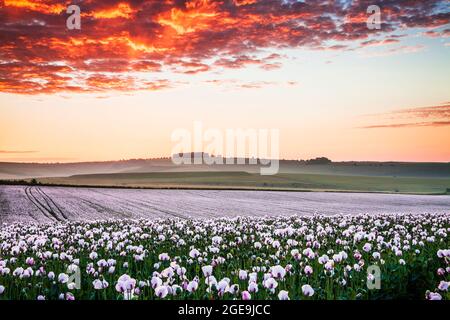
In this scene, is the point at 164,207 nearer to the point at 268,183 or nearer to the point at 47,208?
the point at 47,208

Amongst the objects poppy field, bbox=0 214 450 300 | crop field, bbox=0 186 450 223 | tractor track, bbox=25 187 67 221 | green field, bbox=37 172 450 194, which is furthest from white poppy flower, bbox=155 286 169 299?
green field, bbox=37 172 450 194

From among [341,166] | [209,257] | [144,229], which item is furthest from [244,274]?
[341,166]

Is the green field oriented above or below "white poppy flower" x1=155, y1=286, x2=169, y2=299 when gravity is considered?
below

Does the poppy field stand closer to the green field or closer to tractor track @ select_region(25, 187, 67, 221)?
tractor track @ select_region(25, 187, 67, 221)

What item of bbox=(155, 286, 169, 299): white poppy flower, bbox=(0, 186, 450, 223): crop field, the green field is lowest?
the green field

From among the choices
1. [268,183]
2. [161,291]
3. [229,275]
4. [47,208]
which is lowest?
[268,183]

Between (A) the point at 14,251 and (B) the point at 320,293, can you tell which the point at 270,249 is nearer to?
(B) the point at 320,293

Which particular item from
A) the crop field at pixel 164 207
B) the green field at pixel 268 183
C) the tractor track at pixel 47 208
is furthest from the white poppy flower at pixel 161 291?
the green field at pixel 268 183

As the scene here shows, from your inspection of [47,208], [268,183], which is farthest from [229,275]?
[268,183]

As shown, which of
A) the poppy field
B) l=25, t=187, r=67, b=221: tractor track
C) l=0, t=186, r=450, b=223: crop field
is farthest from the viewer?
l=0, t=186, r=450, b=223: crop field

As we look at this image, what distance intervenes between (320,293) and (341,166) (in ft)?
487

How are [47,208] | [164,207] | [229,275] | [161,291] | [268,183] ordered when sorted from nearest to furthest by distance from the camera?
[161,291]
[229,275]
[47,208]
[164,207]
[268,183]

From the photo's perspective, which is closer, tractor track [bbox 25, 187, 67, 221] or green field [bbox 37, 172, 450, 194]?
tractor track [bbox 25, 187, 67, 221]

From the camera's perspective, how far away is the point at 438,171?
130 metres
